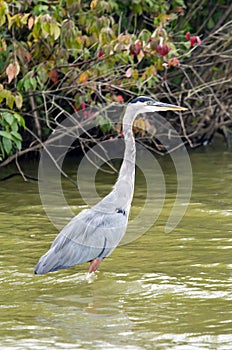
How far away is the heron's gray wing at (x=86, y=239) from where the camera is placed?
19.9 feet

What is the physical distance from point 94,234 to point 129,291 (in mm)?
609

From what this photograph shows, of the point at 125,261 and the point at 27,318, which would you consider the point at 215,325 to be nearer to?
the point at 27,318

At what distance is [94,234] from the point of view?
631 centimetres

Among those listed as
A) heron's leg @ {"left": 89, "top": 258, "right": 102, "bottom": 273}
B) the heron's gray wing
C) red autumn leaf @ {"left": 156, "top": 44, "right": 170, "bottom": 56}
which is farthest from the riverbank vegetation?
heron's leg @ {"left": 89, "top": 258, "right": 102, "bottom": 273}

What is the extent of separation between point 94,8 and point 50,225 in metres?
2.69

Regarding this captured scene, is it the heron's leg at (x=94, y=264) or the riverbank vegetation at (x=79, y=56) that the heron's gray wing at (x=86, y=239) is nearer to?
the heron's leg at (x=94, y=264)

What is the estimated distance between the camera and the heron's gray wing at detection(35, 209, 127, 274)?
19.9 ft

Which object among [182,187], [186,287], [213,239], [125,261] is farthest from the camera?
[182,187]

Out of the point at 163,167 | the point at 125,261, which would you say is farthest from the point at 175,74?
the point at 125,261

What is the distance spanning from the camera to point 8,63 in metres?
9.23

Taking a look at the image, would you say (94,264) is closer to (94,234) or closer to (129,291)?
(94,234)

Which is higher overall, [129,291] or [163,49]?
[163,49]

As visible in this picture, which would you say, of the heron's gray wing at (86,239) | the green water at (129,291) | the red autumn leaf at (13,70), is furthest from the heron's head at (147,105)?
the red autumn leaf at (13,70)

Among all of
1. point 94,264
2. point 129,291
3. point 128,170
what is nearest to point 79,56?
point 128,170
